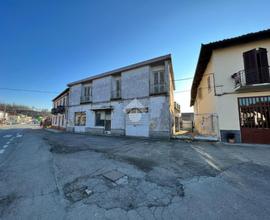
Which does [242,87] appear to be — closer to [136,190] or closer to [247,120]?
[247,120]

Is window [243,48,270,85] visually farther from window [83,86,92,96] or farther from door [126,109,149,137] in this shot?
window [83,86,92,96]

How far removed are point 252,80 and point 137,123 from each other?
28.9ft

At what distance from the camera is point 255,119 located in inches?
324

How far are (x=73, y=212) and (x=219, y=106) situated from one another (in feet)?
33.2

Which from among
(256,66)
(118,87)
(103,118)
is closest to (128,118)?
(103,118)

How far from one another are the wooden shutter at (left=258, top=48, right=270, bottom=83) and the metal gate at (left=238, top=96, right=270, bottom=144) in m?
1.21

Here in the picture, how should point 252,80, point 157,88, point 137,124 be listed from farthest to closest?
point 137,124 < point 157,88 < point 252,80

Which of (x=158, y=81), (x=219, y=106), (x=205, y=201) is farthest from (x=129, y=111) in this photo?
(x=205, y=201)

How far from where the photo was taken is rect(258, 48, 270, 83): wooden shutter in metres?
7.86

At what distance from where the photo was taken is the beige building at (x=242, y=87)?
8070 millimetres

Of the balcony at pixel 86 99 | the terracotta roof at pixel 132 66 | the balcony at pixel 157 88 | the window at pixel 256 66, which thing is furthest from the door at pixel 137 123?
the window at pixel 256 66

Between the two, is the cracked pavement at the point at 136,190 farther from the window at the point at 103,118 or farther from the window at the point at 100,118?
the window at the point at 100,118

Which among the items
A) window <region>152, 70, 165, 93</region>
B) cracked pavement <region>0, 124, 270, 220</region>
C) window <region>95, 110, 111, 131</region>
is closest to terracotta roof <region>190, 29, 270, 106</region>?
window <region>152, 70, 165, 93</region>

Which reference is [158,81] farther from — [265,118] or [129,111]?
[265,118]
